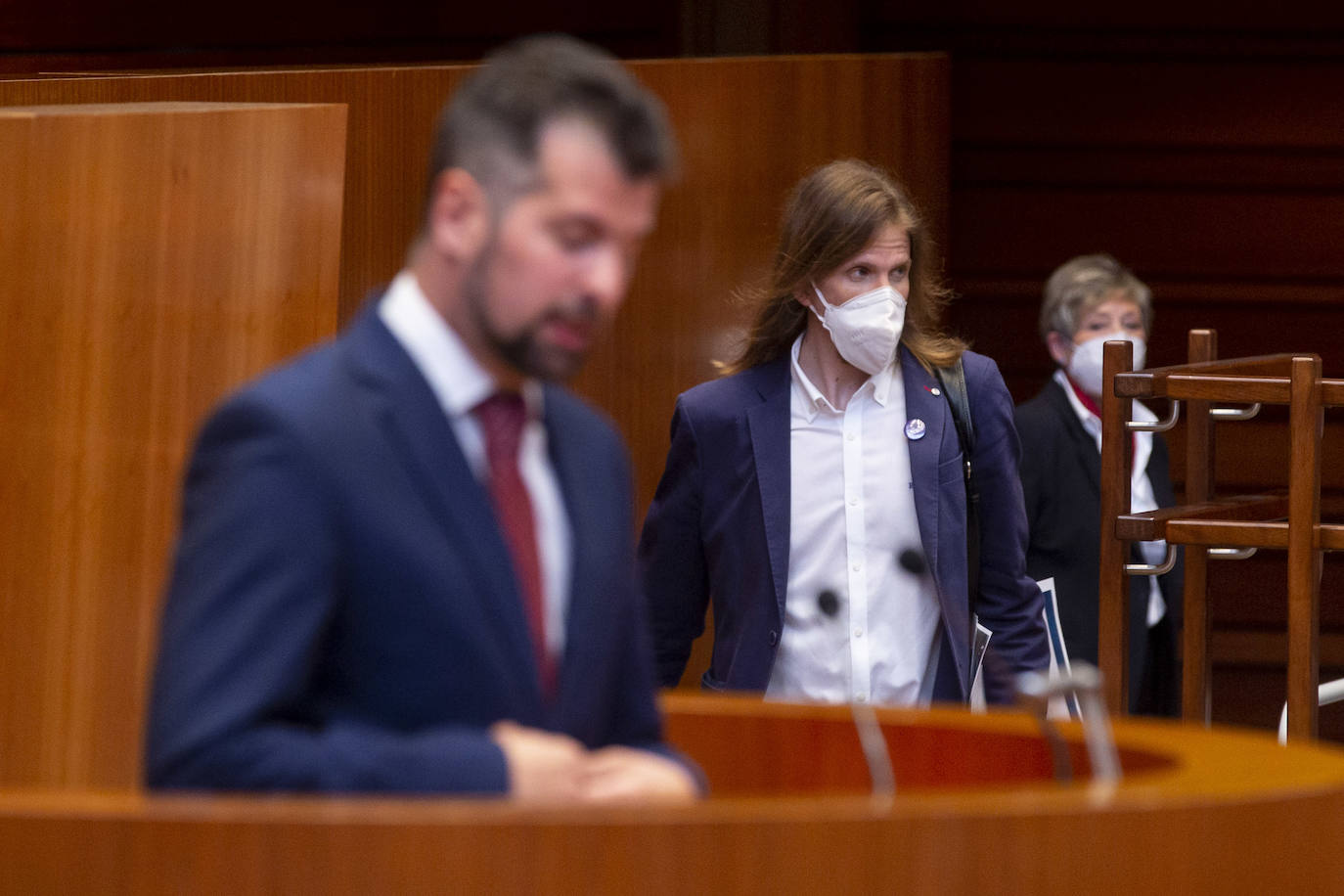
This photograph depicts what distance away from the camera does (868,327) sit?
3229 millimetres

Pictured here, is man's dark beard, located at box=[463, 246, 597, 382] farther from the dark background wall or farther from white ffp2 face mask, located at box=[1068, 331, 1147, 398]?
the dark background wall

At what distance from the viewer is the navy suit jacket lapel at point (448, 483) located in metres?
1.47

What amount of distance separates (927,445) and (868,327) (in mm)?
228

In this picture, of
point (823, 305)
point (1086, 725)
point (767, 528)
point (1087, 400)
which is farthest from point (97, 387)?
point (1087, 400)

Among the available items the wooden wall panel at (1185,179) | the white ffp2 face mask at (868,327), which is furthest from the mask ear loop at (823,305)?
the wooden wall panel at (1185,179)

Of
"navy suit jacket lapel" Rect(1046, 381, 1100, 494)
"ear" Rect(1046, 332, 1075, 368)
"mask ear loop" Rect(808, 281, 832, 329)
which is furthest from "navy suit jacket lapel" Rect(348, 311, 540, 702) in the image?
"ear" Rect(1046, 332, 1075, 368)

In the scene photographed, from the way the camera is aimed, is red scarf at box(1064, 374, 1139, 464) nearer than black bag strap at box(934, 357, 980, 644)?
No

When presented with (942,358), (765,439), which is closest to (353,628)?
(765,439)

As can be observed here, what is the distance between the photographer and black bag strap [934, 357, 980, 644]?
325cm

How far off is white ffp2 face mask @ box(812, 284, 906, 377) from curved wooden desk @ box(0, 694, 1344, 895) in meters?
1.64

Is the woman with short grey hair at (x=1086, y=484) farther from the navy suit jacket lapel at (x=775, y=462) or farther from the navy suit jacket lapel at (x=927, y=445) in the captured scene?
the navy suit jacket lapel at (x=775, y=462)

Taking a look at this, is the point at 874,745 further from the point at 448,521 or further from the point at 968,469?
the point at 968,469

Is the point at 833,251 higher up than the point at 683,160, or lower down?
lower down

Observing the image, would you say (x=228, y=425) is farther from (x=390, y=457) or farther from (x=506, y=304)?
(x=506, y=304)
